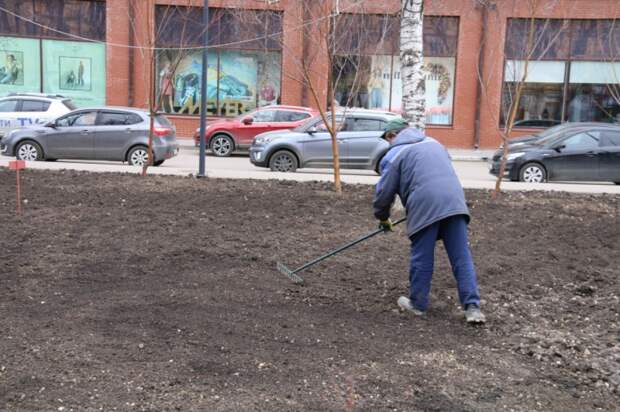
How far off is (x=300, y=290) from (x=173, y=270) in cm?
117

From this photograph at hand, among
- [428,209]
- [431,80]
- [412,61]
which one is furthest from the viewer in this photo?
[431,80]

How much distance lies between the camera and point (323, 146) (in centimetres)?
1564

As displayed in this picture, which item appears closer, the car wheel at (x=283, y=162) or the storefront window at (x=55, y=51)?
the car wheel at (x=283, y=162)

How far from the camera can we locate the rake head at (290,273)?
20.4 ft

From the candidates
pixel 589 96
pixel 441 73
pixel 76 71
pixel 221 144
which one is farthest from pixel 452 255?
pixel 76 71

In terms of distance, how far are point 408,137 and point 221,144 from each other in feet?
56.2

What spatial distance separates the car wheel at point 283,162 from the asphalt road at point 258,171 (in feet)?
0.74

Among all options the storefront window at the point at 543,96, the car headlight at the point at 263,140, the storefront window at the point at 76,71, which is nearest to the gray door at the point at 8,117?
the storefront window at the point at 76,71

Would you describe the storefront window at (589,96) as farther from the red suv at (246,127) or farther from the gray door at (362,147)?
the gray door at (362,147)

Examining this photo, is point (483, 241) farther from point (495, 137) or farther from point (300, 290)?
point (495, 137)

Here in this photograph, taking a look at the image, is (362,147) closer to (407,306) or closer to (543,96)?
(407,306)

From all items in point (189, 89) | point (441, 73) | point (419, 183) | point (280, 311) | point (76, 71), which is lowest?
point (280, 311)

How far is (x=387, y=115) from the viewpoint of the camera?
53.9 ft

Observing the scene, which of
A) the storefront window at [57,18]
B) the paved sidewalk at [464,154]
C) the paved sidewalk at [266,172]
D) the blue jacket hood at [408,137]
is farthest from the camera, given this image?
the storefront window at [57,18]
